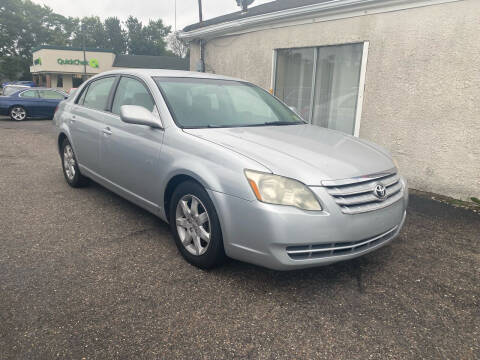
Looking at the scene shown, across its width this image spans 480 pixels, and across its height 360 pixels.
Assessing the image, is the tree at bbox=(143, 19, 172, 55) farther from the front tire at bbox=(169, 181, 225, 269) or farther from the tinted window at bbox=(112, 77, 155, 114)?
the front tire at bbox=(169, 181, 225, 269)

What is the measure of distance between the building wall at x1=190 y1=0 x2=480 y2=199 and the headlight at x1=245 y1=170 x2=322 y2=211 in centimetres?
399

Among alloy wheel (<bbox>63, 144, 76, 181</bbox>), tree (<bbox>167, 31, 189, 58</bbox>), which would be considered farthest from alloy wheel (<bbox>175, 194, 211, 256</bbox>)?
tree (<bbox>167, 31, 189, 58</bbox>)

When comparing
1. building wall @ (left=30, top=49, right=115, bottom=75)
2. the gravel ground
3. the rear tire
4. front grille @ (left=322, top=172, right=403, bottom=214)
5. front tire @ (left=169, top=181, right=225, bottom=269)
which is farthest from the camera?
building wall @ (left=30, top=49, right=115, bottom=75)

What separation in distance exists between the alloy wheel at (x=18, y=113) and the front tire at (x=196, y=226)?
14775 mm

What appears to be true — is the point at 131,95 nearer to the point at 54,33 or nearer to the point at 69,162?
the point at 69,162

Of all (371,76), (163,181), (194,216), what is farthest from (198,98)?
(371,76)

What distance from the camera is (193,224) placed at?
10.2 ft

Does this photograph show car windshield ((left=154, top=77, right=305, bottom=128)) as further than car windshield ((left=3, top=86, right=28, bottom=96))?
No

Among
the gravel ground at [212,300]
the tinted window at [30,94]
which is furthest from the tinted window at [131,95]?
the tinted window at [30,94]

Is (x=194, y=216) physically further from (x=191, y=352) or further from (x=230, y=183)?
(x=191, y=352)

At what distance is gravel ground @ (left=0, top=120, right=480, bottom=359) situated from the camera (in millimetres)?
2260

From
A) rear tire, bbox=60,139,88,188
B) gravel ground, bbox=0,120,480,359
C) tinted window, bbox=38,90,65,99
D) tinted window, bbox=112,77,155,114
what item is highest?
tinted window, bbox=112,77,155,114

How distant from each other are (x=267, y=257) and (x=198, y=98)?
6.08 ft

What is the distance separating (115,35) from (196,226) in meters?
90.5
